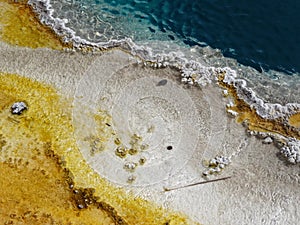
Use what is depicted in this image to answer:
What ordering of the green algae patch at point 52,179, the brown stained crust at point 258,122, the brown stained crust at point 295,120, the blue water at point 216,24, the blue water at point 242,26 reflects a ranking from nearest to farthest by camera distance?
the green algae patch at point 52,179
the brown stained crust at point 258,122
the brown stained crust at point 295,120
the blue water at point 242,26
the blue water at point 216,24

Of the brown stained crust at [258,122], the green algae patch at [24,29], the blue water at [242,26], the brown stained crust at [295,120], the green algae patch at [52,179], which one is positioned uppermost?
the blue water at [242,26]

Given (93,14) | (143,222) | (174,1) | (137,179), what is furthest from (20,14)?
(143,222)

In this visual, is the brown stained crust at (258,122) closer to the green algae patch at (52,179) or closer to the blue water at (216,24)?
the blue water at (216,24)

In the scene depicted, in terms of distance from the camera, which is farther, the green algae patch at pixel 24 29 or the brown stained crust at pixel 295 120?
the green algae patch at pixel 24 29

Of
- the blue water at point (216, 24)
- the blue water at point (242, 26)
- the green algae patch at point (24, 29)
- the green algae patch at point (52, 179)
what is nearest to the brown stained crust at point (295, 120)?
the blue water at point (216, 24)

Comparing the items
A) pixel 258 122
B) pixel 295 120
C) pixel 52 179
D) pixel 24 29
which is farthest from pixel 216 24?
pixel 52 179

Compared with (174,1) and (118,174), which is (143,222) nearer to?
(118,174)
